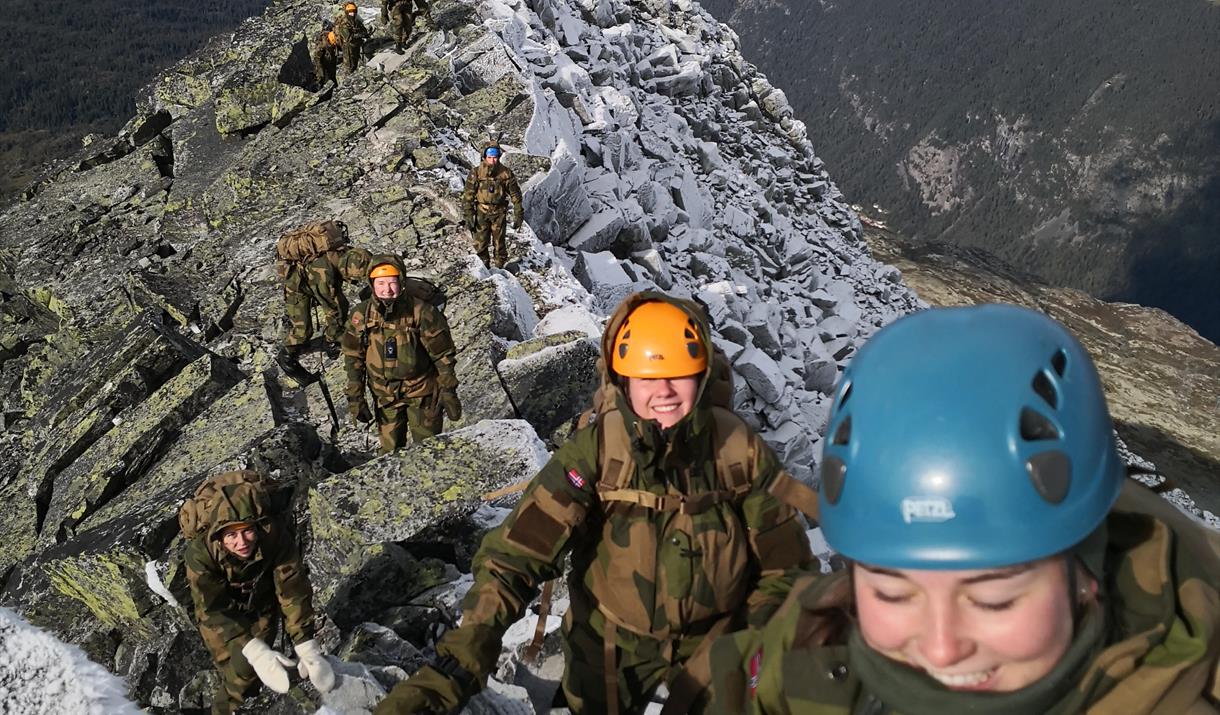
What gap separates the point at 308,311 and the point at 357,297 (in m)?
1.41

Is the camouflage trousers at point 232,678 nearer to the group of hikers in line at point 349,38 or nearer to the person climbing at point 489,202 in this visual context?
the person climbing at point 489,202


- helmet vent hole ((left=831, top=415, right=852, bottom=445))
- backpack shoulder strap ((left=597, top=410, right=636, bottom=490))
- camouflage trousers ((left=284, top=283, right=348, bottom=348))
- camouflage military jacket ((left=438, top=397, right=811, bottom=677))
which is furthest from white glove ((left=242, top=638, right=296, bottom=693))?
camouflage trousers ((left=284, top=283, right=348, bottom=348))

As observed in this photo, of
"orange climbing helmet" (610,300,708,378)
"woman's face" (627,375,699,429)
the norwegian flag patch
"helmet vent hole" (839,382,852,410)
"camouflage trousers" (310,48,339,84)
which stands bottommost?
"camouflage trousers" (310,48,339,84)

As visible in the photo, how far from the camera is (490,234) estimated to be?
14.3 meters

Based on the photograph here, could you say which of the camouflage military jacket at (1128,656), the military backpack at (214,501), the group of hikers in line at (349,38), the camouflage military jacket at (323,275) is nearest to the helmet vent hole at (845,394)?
the camouflage military jacket at (1128,656)

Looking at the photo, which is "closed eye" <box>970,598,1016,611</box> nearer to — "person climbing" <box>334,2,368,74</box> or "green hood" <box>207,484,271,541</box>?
"green hood" <box>207,484,271,541</box>

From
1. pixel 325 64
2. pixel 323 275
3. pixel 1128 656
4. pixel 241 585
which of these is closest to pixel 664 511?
pixel 1128 656

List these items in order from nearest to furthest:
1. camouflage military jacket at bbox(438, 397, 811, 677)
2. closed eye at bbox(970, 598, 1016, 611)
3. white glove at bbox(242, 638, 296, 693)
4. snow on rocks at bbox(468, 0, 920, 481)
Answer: closed eye at bbox(970, 598, 1016, 611) < camouflage military jacket at bbox(438, 397, 811, 677) < white glove at bbox(242, 638, 296, 693) < snow on rocks at bbox(468, 0, 920, 481)

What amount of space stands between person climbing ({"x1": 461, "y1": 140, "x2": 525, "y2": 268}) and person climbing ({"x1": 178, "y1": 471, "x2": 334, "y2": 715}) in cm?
827

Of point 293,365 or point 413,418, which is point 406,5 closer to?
point 293,365

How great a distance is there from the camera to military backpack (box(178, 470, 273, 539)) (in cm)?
599

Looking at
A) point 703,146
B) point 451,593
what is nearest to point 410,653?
point 451,593

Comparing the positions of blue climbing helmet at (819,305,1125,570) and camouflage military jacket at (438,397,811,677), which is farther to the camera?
camouflage military jacket at (438,397,811,677)

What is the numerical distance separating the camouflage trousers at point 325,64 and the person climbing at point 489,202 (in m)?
11.8
